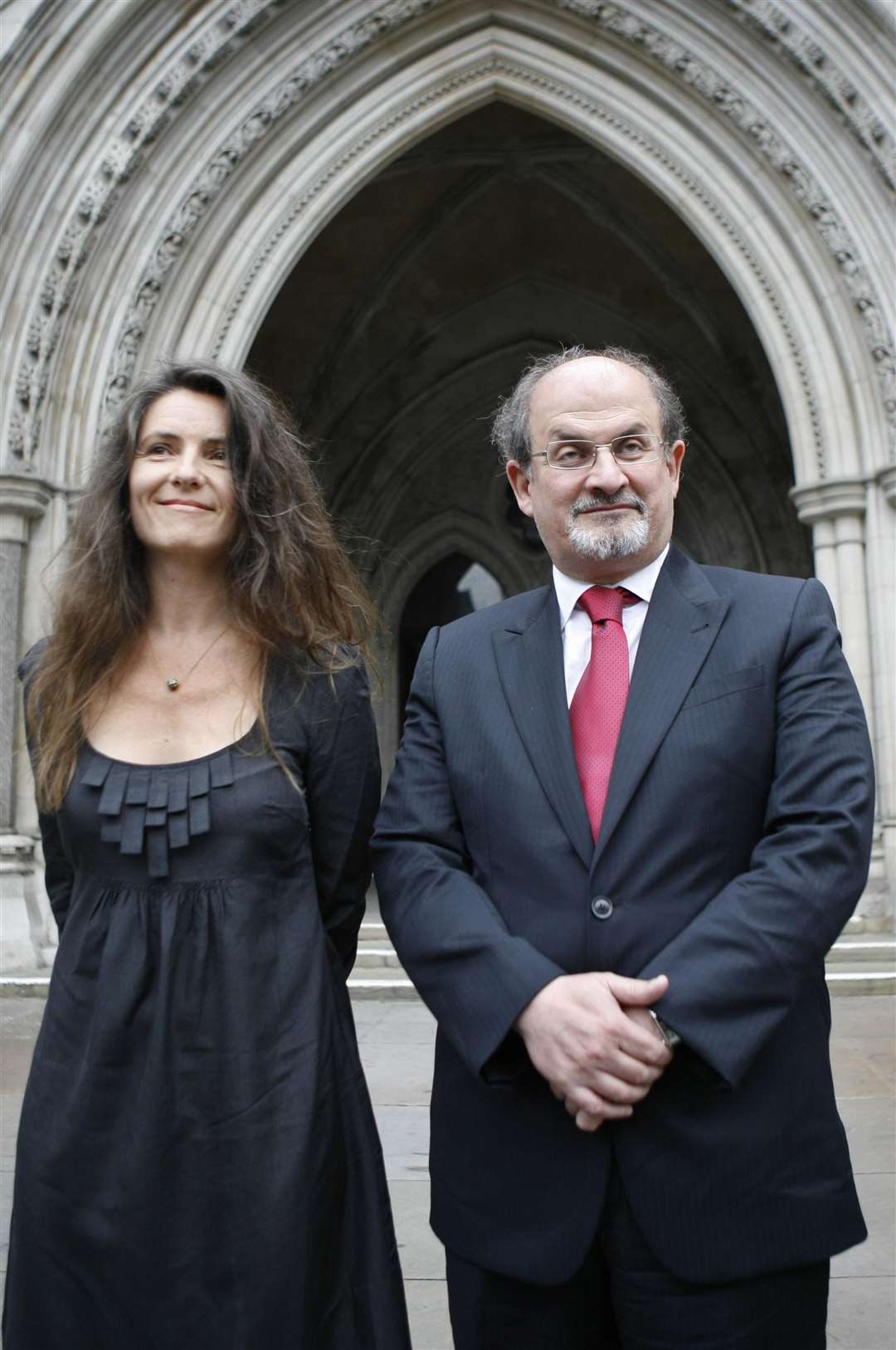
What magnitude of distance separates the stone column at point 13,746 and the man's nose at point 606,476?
18.5ft

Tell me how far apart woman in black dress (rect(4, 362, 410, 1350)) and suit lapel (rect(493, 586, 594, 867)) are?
222 millimetres

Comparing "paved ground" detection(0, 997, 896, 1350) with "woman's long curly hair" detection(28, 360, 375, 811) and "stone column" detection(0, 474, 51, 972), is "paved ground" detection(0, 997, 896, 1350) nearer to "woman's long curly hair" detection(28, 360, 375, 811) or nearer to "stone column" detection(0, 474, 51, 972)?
"stone column" detection(0, 474, 51, 972)

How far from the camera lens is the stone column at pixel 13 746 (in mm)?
6551

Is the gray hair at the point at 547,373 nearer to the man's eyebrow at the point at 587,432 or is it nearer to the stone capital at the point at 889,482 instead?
the man's eyebrow at the point at 587,432

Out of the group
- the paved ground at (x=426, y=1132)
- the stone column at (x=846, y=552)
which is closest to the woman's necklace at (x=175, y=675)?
the paved ground at (x=426, y=1132)

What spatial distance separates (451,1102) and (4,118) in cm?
703

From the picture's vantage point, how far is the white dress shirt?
1643 millimetres

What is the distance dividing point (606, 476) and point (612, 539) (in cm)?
8

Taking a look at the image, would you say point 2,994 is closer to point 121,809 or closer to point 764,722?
point 121,809

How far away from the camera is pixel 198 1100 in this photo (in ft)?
4.80

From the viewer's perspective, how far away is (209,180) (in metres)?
7.52

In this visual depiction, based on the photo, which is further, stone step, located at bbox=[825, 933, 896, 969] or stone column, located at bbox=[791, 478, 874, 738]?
stone column, located at bbox=[791, 478, 874, 738]

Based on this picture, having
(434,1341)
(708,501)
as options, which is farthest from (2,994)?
(708,501)

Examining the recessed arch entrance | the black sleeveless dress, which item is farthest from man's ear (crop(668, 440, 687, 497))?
the recessed arch entrance
